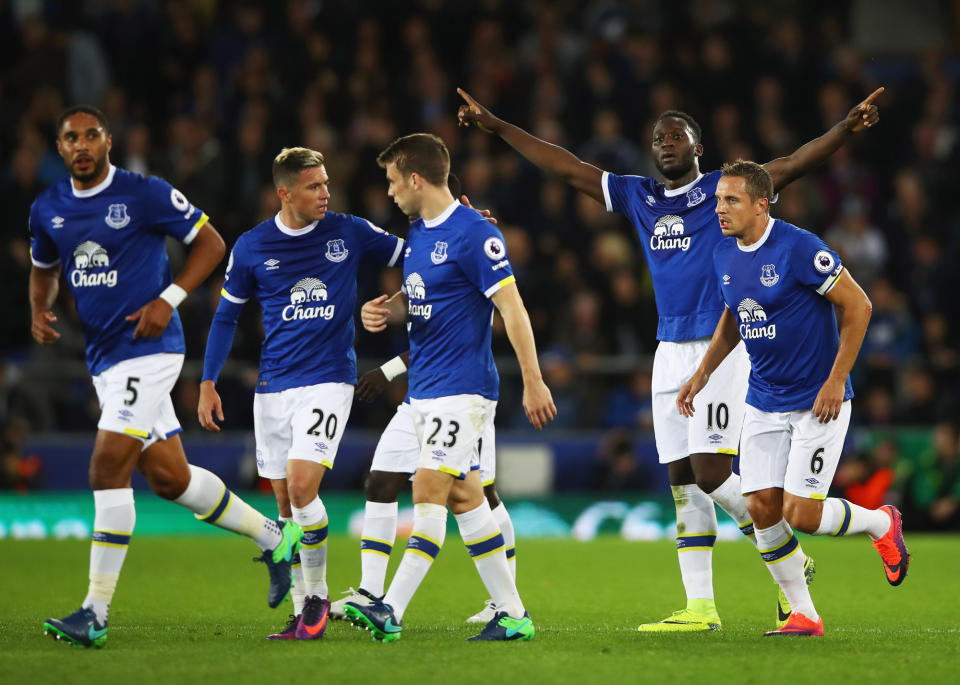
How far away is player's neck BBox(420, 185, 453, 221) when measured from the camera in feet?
24.0

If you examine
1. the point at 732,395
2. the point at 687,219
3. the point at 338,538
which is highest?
the point at 687,219

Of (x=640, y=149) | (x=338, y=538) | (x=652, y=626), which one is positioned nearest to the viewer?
(x=652, y=626)

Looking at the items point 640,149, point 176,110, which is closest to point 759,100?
point 640,149

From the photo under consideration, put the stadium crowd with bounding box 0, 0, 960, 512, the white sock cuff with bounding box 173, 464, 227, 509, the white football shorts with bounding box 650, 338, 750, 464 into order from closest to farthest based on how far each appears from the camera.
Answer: the white sock cuff with bounding box 173, 464, 227, 509, the white football shorts with bounding box 650, 338, 750, 464, the stadium crowd with bounding box 0, 0, 960, 512

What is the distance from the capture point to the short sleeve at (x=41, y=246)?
7.49 metres

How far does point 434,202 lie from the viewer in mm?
7332

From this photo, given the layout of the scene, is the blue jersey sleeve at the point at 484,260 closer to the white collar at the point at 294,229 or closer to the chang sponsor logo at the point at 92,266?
the white collar at the point at 294,229

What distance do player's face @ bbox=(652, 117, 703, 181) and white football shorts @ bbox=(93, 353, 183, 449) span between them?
3.04 m

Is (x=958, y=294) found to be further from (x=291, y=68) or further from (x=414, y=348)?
(x=414, y=348)

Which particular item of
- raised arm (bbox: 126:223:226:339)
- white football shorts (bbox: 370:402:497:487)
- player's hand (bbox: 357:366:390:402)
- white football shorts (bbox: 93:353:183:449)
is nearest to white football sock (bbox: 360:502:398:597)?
white football shorts (bbox: 370:402:497:487)

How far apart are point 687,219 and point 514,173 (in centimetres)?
961

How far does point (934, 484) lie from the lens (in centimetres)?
1549

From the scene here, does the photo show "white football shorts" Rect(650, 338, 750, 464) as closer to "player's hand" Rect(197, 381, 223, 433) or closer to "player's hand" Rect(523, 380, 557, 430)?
"player's hand" Rect(523, 380, 557, 430)

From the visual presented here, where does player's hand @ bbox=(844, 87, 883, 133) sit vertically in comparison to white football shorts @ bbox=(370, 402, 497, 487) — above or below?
above
